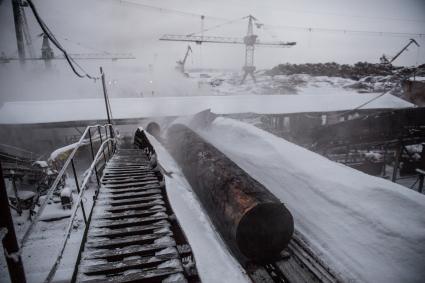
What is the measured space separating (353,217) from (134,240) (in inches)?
199

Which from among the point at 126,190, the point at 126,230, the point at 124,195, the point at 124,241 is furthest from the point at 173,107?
the point at 124,241

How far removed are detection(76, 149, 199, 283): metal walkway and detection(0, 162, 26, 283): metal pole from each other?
1.19 meters

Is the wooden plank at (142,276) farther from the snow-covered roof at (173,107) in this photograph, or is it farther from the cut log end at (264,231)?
the snow-covered roof at (173,107)

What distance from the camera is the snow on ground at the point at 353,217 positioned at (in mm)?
4750

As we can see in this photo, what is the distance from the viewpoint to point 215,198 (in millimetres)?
5953

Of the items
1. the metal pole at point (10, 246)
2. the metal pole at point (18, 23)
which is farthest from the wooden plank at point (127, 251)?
the metal pole at point (18, 23)

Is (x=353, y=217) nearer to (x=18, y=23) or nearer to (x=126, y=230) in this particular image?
(x=126, y=230)

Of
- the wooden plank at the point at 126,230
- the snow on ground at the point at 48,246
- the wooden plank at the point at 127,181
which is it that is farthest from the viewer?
the snow on ground at the point at 48,246

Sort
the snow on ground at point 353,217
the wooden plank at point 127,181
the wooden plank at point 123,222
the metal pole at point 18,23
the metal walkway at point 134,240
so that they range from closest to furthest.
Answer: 1. the metal walkway at point 134,240
2. the wooden plank at point 123,222
3. the snow on ground at point 353,217
4. the wooden plank at point 127,181
5. the metal pole at point 18,23

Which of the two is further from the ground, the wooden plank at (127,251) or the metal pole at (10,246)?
the metal pole at (10,246)

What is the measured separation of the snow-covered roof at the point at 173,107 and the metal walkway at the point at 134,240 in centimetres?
1561

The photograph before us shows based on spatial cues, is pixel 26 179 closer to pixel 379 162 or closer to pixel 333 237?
pixel 333 237

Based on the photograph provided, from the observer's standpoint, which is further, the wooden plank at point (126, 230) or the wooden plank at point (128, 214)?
the wooden plank at point (128, 214)

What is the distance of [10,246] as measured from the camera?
1730 millimetres
